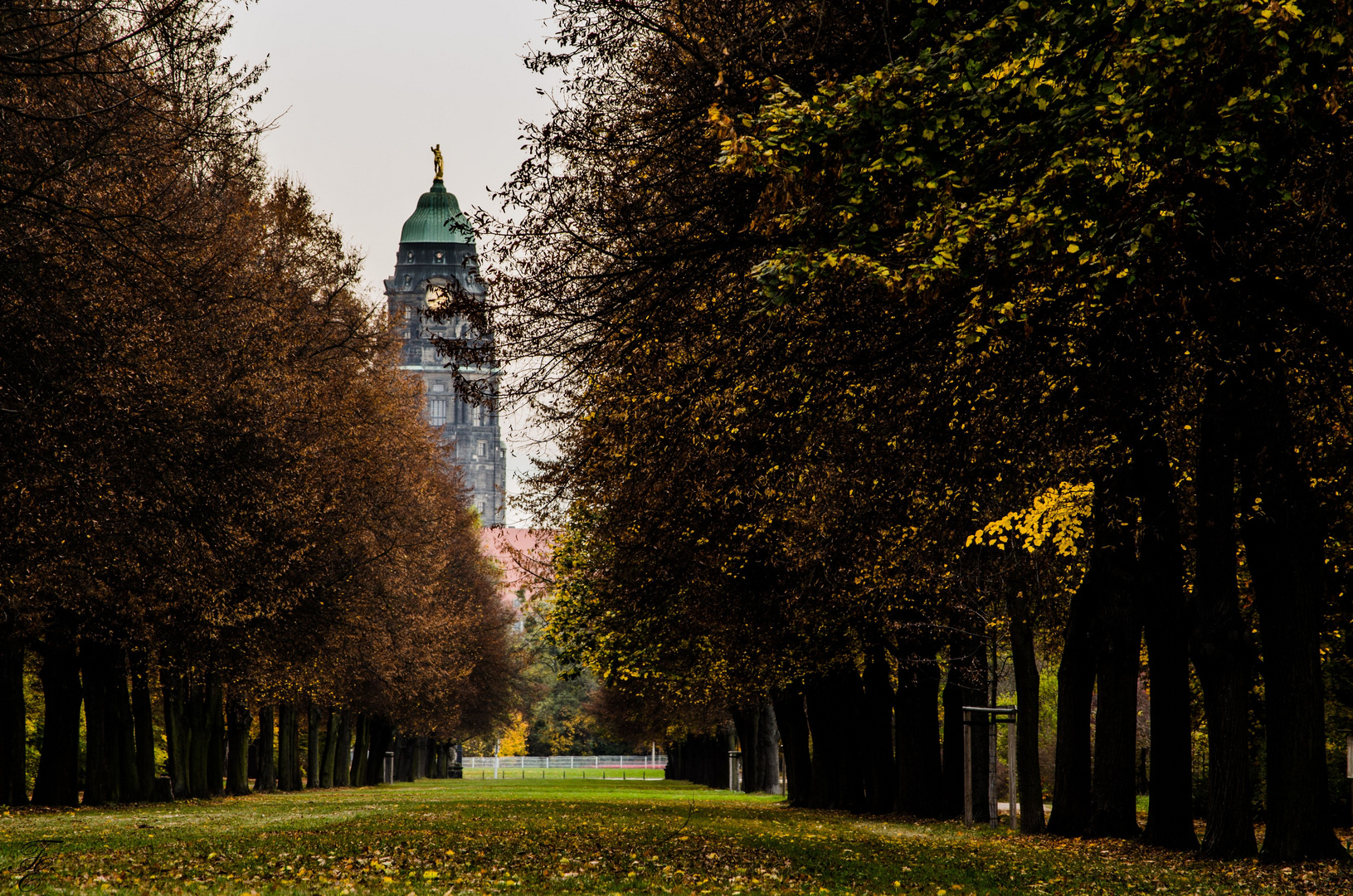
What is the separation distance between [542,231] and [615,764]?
376 feet

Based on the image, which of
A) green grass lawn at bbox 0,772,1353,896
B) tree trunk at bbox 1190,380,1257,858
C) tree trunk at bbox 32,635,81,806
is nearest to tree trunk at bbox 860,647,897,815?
green grass lawn at bbox 0,772,1353,896

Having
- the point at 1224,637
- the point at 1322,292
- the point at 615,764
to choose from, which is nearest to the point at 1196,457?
the point at 1224,637

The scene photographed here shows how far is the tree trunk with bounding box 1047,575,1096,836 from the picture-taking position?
1912cm

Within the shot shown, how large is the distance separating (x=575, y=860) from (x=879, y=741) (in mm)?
15239

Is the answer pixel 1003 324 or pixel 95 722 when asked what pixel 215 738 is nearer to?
pixel 95 722

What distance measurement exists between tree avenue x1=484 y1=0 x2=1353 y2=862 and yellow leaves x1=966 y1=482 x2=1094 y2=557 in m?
0.05

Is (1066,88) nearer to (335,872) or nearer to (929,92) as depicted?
(929,92)

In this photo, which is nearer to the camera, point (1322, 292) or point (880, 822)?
point (1322, 292)

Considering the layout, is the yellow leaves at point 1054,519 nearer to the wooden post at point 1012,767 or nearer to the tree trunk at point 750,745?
the wooden post at point 1012,767

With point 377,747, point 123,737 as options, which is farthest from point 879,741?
point 377,747

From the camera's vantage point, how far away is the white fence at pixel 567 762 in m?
116

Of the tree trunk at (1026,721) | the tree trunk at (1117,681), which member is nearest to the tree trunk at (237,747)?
the tree trunk at (1026,721)

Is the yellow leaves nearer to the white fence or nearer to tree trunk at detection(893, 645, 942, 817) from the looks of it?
tree trunk at detection(893, 645, 942, 817)

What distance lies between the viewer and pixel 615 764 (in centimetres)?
12306
